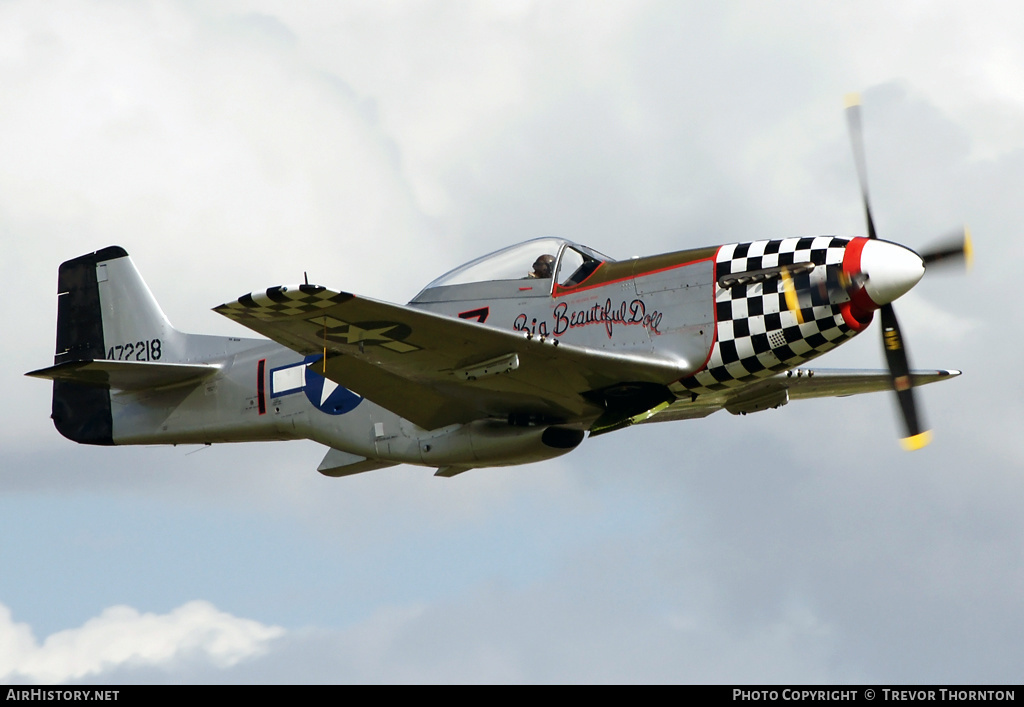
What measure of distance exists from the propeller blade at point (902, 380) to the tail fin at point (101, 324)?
973 centimetres

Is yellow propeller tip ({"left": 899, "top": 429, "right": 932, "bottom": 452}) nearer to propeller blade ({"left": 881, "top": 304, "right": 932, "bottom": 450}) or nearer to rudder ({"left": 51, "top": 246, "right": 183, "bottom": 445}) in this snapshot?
propeller blade ({"left": 881, "top": 304, "right": 932, "bottom": 450})

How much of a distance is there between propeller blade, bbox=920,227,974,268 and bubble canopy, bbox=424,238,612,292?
11.6ft

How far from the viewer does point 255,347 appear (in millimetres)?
16141

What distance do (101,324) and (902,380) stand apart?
37.6 feet

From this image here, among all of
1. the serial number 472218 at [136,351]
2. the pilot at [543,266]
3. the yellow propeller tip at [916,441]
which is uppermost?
the serial number 472218 at [136,351]

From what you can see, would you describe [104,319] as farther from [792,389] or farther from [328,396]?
[792,389]

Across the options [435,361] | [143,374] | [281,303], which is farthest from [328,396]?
[281,303]

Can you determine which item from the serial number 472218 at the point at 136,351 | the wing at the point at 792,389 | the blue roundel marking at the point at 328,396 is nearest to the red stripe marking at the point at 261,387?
the blue roundel marking at the point at 328,396

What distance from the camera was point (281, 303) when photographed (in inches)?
438

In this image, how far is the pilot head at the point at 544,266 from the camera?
545 inches

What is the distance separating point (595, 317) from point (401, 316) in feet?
8.38

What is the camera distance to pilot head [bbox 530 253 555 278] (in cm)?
1385

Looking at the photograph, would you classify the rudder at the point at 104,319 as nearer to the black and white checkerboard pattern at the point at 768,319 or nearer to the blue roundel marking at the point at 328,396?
the blue roundel marking at the point at 328,396

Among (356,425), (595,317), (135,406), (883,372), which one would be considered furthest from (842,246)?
(135,406)
